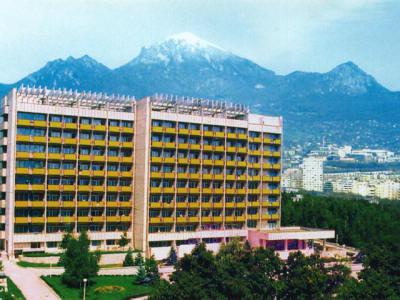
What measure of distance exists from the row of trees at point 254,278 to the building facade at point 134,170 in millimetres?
26274

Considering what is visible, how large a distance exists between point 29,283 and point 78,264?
5.63 meters

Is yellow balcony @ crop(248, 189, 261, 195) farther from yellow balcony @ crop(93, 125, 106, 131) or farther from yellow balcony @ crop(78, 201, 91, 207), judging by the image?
yellow balcony @ crop(78, 201, 91, 207)

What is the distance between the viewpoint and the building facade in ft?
232

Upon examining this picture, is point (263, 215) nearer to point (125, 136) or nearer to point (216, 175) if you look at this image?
point (216, 175)

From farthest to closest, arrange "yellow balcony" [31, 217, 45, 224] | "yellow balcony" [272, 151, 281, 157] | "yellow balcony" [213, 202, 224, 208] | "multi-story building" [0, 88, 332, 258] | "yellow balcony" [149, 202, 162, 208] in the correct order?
"yellow balcony" [272, 151, 281, 157] < "yellow balcony" [213, 202, 224, 208] < "yellow balcony" [149, 202, 162, 208] < "multi-story building" [0, 88, 332, 258] < "yellow balcony" [31, 217, 45, 224]

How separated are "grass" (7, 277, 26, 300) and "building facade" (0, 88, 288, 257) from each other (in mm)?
14868

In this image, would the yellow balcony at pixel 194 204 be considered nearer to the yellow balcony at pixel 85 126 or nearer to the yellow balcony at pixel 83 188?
the yellow balcony at pixel 83 188

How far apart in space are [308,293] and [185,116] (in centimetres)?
3800

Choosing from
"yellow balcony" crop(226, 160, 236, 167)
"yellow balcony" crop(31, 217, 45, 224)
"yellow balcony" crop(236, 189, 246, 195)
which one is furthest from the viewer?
"yellow balcony" crop(236, 189, 246, 195)

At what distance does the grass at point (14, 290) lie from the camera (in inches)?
1979

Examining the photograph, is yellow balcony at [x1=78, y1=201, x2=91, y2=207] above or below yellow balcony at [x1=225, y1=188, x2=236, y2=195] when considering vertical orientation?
below

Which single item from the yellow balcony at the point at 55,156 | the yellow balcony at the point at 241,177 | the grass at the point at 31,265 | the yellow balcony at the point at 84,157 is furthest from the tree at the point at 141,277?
the yellow balcony at the point at 241,177

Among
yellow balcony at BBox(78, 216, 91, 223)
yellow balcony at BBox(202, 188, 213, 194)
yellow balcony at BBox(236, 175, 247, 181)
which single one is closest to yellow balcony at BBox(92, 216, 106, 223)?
yellow balcony at BBox(78, 216, 91, 223)

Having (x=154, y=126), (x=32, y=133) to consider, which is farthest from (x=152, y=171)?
(x=32, y=133)
